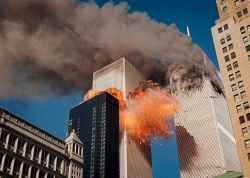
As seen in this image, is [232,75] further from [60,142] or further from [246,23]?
[60,142]

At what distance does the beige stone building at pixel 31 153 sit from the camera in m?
78.8

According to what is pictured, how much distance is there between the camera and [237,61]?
77.4 meters

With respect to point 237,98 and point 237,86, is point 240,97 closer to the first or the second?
point 237,98

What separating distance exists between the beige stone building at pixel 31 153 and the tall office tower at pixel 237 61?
44394mm

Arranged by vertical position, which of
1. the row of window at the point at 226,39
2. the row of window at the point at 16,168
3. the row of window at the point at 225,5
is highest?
the row of window at the point at 225,5

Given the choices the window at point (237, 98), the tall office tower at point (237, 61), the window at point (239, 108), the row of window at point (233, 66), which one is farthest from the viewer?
the row of window at point (233, 66)

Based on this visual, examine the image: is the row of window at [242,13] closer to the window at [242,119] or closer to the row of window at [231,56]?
the row of window at [231,56]

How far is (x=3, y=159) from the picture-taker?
76.8 metres

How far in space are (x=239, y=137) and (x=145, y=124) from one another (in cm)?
10982

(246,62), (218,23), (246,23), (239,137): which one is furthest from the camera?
(218,23)

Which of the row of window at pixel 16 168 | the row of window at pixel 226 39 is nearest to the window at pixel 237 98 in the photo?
the row of window at pixel 226 39

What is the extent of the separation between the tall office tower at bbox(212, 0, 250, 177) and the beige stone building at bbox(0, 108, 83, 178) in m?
44.4

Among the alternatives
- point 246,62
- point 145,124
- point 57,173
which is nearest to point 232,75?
point 246,62

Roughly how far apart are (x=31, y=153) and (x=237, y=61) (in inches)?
1965
